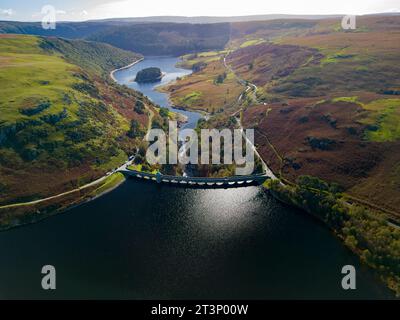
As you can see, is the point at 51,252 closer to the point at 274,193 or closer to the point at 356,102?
the point at 274,193

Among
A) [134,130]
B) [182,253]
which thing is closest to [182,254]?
[182,253]

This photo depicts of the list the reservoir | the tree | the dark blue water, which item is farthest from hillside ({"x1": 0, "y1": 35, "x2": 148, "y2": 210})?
the dark blue water

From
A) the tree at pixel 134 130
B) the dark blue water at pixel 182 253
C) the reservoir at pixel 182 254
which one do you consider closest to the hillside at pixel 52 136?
the tree at pixel 134 130

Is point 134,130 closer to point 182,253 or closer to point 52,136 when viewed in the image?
point 52,136

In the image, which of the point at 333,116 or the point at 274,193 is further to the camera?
the point at 333,116

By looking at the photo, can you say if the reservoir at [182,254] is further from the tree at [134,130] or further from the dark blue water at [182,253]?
the tree at [134,130]

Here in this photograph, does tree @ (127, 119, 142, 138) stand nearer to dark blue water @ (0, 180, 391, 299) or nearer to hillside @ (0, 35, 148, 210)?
hillside @ (0, 35, 148, 210)

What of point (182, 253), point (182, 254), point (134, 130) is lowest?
point (182, 254)

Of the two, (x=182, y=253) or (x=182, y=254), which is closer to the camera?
(x=182, y=254)
